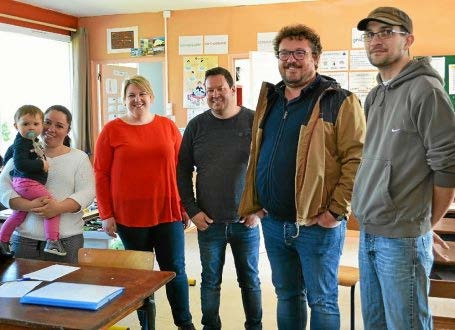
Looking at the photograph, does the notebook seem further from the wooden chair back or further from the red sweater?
the red sweater

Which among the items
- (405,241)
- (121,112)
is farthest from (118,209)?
(121,112)

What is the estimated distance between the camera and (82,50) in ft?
19.8

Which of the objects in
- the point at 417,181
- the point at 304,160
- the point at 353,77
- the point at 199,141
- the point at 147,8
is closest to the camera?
the point at 417,181

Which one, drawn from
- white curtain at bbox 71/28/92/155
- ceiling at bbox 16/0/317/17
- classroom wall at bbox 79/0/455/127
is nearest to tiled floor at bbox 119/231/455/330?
classroom wall at bbox 79/0/455/127

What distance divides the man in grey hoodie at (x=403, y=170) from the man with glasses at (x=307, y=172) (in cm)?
18

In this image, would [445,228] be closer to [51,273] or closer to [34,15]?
[51,273]

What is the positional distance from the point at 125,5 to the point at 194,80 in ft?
3.82

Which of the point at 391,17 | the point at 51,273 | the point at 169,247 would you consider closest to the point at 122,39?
the point at 169,247

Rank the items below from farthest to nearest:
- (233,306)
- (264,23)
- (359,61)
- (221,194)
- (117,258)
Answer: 1. (264,23)
2. (359,61)
3. (233,306)
4. (221,194)
5. (117,258)

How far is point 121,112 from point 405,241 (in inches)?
210

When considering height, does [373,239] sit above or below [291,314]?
above

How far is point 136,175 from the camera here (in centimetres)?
251

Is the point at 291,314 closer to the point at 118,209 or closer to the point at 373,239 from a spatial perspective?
the point at 373,239

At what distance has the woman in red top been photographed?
2.50 meters
